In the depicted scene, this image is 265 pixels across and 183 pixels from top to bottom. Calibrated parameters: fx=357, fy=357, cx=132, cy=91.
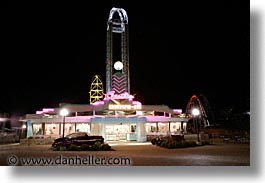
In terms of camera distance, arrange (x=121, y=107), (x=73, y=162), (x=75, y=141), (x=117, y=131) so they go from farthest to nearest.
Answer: (x=117, y=131) → (x=121, y=107) → (x=75, y=141) → (x=73, y=162)

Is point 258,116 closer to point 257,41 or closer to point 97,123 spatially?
point 257,41

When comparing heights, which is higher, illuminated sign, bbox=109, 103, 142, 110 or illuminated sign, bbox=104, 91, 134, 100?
illuminated sign, bbox=104, 91, 134, 100

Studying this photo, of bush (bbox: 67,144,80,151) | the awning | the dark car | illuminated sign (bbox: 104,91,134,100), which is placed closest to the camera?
bush (bbox: 67,144,80,151)

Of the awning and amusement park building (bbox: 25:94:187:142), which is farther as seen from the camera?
amusement park building (bbox: 25:94:187:142)

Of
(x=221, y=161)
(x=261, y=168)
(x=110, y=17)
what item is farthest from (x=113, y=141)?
(x=261, y=168)

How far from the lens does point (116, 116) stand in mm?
20594

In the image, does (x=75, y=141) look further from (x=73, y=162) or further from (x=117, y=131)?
(x=117, y=131)

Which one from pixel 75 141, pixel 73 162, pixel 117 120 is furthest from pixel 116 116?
pixel 73 162

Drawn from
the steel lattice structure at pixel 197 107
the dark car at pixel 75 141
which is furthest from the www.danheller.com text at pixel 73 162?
the steel lattice structure at pixel 197 107

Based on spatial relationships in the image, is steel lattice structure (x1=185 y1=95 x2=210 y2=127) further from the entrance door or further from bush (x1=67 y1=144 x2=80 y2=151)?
bush (x1=67 y1=144 x2=80 y2=151)

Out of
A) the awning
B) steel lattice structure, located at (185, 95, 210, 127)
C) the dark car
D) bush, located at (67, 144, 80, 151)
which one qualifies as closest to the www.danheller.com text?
bush, located at (67, 144, 80, 151)

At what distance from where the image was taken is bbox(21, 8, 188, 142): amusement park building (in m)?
20.8

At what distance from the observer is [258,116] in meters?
9.14

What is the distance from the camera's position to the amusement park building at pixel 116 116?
20781mm
